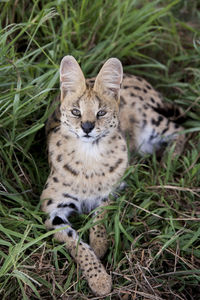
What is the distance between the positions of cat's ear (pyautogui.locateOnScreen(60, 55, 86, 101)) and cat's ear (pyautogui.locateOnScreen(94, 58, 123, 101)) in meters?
0.11

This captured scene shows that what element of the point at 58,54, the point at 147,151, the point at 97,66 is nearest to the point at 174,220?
the point at 147,151

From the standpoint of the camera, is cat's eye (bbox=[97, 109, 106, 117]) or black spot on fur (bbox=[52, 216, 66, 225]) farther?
black spot on fur (bbox=[52, 216, 66, 225])

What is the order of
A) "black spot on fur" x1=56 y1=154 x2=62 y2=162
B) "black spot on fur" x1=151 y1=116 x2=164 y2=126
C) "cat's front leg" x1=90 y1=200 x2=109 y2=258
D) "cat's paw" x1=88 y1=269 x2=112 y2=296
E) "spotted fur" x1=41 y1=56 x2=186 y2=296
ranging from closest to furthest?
1. "cat's paw" x1=88 y1=269 x2=112 y2=296
2. "spotted fur" x1=41 y1=56 x2=186 y2=296
3. "cat's front leg" x1=90 y1=200 x2=109 y2=258
4. "black spot on fur" x1=56 y1=154 x2=62 y2=162
5. "black spot on fur" x1=151 y1=116 x2=164 y2=126

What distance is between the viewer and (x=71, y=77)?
2.71 meters

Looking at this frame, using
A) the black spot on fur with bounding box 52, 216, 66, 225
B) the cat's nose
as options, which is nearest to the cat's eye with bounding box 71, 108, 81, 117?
the cat's nose

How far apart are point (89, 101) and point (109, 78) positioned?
0.23 metres

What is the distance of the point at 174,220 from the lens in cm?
292

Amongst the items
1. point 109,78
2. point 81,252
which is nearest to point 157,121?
point 109,78

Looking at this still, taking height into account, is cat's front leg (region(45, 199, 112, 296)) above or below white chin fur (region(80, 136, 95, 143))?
below

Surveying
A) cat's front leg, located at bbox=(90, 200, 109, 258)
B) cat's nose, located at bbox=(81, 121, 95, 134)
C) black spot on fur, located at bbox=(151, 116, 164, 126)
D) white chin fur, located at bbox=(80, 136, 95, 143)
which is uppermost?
cat's nose, located at bbox=(81, 121, 95, 134)

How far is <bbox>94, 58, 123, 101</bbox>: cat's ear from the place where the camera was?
8.89 ft

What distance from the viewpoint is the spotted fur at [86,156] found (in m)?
2.66

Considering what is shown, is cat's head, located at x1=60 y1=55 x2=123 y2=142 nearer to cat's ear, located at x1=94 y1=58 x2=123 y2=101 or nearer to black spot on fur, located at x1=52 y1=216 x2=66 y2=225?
cat's ear, located at x1=94 y1=58 x2=123 y2=101

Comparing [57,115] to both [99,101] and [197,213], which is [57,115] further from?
[197,213]
